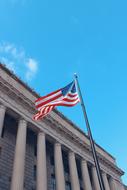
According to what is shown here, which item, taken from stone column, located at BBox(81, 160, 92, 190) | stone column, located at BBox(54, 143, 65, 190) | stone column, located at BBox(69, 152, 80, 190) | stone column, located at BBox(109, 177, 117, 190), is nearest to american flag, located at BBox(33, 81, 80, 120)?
stone column, located at BBox(54, 143, 65, 190)

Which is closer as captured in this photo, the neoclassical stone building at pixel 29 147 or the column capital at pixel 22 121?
the neoclassical stone building at pixel 29 147

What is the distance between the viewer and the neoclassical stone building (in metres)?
24.2

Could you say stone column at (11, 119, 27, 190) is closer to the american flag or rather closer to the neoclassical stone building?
the neoclassical stone building

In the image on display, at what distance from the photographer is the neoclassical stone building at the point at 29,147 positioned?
953 inches

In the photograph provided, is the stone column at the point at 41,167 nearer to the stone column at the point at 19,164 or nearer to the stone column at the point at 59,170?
the stone column at the point at 59,170

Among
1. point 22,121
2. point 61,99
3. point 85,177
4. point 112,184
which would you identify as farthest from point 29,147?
point 112,184

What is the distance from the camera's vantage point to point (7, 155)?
26.4m

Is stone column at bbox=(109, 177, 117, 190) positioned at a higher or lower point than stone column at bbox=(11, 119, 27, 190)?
higher

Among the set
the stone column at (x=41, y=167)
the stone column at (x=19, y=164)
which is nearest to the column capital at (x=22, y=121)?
the stone column at (x=19, y=164)

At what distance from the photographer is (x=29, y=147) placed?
3102cm

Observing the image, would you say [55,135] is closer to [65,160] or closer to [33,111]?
[33,111]

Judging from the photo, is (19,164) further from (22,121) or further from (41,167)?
(22,121)

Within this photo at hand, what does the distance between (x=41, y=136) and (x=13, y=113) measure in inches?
182

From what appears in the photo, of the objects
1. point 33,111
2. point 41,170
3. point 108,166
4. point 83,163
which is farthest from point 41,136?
point 108,166
